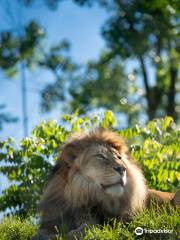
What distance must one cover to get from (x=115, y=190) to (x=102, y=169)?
23 cm

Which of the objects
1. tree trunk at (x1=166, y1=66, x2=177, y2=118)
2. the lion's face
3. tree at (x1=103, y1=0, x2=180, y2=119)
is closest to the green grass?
the lion's face

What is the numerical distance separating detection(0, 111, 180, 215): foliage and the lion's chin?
2048 mm

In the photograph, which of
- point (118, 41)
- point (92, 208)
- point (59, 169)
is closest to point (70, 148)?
point (59, 169)

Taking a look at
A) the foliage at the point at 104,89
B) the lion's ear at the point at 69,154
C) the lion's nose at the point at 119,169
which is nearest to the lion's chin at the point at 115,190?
the lion's nose at the point at 119,169

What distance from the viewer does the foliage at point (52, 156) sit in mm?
8039

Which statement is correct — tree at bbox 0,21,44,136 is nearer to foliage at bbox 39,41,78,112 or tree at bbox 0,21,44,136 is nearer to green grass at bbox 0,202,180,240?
foliage at bbox 39,41,78,112

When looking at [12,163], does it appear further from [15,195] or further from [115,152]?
[115,152]

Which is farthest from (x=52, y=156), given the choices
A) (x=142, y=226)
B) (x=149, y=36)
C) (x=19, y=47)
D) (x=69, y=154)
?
(x=19, y=47)

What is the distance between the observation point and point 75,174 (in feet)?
20.1

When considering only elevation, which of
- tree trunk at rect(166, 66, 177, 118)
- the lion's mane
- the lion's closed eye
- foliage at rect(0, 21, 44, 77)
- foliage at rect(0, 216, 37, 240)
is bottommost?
foliage at rect(0, 216, 37, 240)

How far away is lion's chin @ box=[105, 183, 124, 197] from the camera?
588 cm

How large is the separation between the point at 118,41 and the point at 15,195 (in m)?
10.8

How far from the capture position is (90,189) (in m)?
5.95

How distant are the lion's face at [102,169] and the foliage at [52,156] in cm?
186
